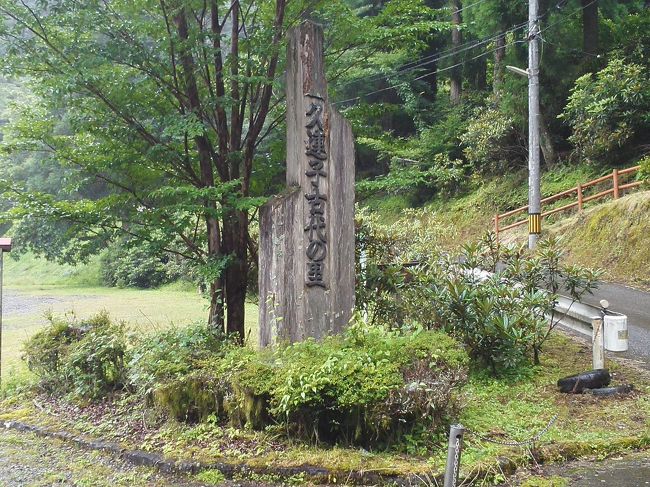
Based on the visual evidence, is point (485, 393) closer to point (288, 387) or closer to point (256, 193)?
point (288, 387)

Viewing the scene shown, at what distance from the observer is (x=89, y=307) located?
16.5 meters

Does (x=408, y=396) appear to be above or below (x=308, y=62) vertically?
below

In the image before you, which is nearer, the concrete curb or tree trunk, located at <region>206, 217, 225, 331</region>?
the concrete curb

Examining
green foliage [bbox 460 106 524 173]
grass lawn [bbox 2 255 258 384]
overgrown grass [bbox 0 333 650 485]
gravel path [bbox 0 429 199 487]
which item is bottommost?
grass lawn [bbox 2 255 258 384]

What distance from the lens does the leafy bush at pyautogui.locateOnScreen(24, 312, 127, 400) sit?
6.06 m

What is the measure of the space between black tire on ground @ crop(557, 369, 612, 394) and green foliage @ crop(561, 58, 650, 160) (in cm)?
1170

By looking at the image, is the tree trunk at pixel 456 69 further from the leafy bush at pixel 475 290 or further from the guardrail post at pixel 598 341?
the guardrail post at pixel 598 341

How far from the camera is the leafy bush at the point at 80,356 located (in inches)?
239

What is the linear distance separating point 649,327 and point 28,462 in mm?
8181

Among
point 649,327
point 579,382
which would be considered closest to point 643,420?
point 579,382

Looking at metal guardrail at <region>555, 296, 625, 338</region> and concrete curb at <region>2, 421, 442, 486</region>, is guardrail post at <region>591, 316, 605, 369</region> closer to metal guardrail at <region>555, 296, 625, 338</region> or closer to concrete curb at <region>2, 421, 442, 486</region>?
metal guardrail at <region>555, 296, 625, 338</region>

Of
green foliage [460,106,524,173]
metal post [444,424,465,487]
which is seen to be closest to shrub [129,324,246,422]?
metal post [444,424,465,487]

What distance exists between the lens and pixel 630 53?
16578mm

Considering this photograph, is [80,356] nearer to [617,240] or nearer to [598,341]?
[598,341]
